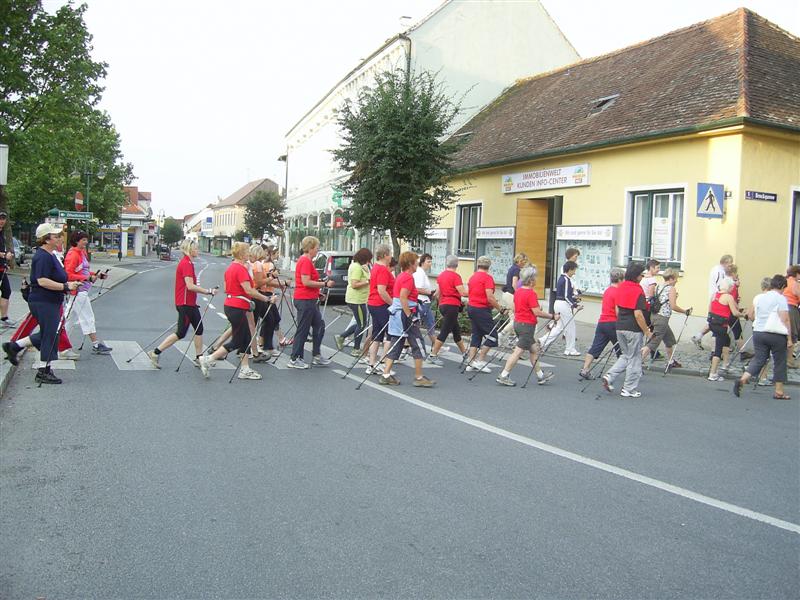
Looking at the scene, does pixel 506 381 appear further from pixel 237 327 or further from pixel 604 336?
pixel 237 327

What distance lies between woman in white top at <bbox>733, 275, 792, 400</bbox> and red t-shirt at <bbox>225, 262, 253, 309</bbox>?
264 inches

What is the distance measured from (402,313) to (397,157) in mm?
11441

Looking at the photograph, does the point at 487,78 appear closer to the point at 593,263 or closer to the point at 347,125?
the point at 347,125

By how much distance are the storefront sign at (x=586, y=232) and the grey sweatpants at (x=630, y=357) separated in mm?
9292

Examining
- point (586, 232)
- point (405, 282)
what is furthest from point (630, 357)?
point (586, 232)

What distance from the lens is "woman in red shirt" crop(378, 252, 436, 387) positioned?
32.4 feet

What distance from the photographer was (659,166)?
17.6 metres

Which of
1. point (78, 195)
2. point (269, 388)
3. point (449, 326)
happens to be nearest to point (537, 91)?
point (78, 195)

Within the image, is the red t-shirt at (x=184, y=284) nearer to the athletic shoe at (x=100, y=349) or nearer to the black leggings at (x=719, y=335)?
the athletic shoe at (x=100, y=349)

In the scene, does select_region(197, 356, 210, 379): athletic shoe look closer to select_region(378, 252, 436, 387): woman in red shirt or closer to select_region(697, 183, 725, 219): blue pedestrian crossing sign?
select_region(378, 252, 436, 387): woman in red shirt

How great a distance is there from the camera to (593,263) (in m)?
19.4

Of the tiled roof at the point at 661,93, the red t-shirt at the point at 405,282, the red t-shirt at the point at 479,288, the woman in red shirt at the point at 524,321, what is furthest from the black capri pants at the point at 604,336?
the tiled roof at the point at 661,93

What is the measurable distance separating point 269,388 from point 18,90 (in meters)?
25.3

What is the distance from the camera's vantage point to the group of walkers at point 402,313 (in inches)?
378
